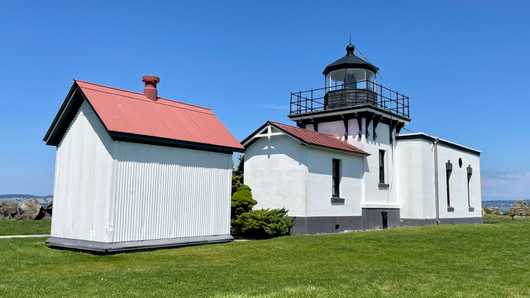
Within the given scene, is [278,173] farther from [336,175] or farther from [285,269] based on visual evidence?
[285,269]

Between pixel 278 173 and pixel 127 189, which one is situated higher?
pixel 278 173

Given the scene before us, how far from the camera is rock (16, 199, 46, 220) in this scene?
2762cm

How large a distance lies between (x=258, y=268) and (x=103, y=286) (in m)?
3.64

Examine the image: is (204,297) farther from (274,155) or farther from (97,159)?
(274,155)

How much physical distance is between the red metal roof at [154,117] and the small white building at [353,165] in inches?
145

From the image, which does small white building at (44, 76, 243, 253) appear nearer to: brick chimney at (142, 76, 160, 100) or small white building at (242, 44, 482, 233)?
brick chimney at (142, 76, 160, 100)

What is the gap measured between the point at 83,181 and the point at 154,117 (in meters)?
3.01

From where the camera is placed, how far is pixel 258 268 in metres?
11.3

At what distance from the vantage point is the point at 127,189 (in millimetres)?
14180

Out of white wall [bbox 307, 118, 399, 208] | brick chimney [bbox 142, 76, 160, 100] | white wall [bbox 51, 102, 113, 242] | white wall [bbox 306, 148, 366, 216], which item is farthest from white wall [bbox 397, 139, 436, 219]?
white wall [bbox 51, 102, 113, 242]

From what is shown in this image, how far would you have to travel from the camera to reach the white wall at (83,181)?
13977 mm

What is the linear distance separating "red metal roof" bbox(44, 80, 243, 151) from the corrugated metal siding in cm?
47

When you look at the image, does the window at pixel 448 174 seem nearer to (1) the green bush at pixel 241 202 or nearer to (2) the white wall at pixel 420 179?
(2) the white wall at pixel 420 179

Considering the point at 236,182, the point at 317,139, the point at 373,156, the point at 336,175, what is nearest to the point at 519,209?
the point at 373,156
